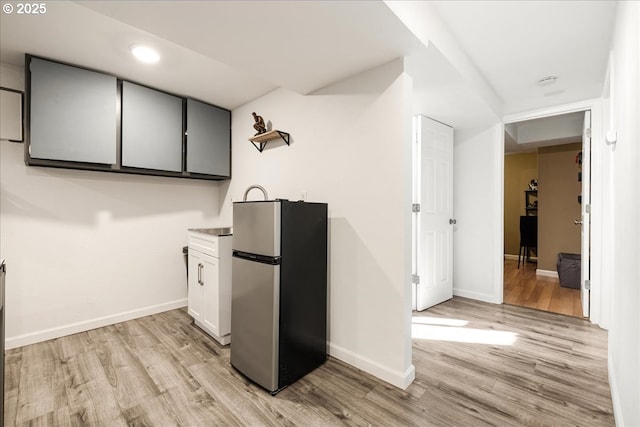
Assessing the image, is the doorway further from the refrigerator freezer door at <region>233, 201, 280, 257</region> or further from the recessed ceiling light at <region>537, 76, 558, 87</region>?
the refrigerator freezer door at <region>233, 201, 280, 257</region>

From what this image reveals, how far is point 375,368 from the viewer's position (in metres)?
1.86

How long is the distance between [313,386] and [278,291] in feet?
2.17

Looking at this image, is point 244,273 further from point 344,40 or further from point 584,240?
point 584,240

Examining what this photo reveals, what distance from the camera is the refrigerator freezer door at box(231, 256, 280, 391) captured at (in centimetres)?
170

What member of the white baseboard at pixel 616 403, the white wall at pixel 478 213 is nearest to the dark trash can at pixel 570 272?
the white wall at pixel 478 213

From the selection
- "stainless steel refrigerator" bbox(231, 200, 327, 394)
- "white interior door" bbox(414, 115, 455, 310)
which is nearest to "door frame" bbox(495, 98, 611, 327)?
"white interior door" bbox(414, 115, 455, 310)

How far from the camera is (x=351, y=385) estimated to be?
177 cm

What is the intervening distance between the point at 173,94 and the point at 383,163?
7.85 ft

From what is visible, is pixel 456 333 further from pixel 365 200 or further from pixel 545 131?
pixel 545 131

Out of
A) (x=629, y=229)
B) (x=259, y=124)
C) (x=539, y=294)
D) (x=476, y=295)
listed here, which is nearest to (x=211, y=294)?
(x=259, y=124)

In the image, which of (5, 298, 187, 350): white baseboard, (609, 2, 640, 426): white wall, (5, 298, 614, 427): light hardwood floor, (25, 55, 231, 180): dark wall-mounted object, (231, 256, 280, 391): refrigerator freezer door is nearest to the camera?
(609, 2, 640, 426): white wall

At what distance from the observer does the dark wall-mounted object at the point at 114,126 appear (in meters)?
2.17

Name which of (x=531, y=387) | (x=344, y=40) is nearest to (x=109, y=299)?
(x=344, y=40)

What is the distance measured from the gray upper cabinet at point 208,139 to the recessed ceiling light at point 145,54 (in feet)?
2.47
